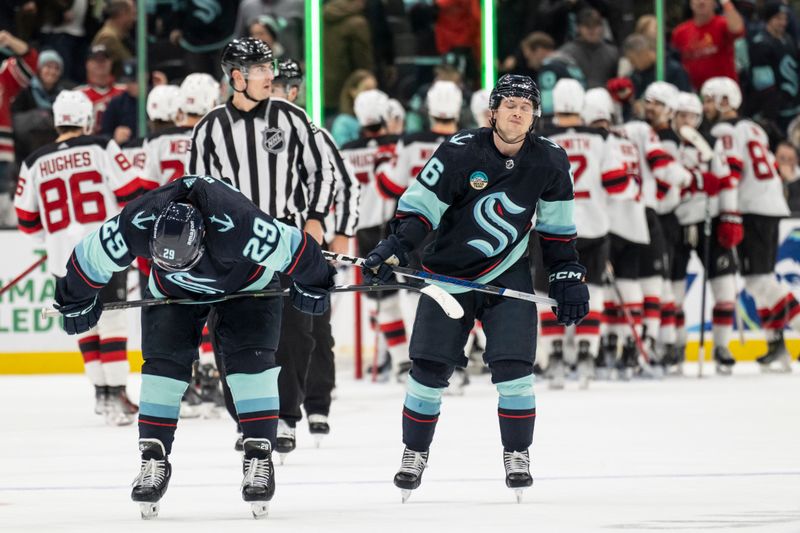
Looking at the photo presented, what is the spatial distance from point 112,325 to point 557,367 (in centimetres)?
259

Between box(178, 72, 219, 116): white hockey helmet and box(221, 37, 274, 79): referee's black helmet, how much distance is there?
1.97 meters

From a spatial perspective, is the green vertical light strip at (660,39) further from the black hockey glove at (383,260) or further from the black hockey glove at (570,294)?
the black hockey glove at (383,260)

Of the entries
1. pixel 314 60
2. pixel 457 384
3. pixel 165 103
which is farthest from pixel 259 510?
pixel 314 60

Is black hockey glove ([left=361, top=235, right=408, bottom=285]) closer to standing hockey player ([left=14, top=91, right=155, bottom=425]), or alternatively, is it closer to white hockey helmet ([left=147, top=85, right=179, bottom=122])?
standing hockey player ([left=14, top=91, right=155, bottom=425])

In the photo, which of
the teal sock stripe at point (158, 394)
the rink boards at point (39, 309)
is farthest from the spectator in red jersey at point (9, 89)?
the teal sock stripe at point (158, 394)

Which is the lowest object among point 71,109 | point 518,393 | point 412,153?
point 518,393

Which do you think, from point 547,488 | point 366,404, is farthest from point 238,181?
point 366,404

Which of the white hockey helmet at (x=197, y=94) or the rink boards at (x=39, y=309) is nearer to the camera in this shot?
the white hockey helmet at (x=197, y=94)

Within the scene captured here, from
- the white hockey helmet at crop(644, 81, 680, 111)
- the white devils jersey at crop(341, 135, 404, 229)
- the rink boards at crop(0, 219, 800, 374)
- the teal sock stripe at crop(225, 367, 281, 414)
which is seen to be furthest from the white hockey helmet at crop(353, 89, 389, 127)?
the teal sock stripe at crop(225, 367, 281, 414)

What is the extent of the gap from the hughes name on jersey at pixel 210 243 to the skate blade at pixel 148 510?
0.57 metres

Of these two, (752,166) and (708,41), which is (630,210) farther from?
(708,41)

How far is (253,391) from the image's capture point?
421 centimetres

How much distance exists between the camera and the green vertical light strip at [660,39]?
417 inches

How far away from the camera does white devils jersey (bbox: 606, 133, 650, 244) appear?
8.57m
